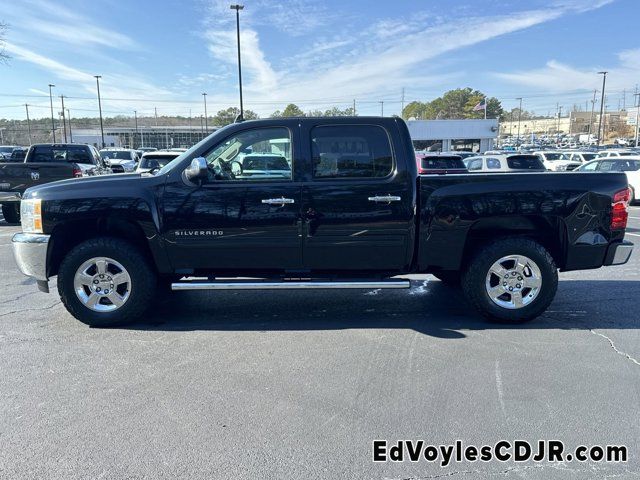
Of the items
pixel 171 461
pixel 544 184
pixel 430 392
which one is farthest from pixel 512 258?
pixel 171 461

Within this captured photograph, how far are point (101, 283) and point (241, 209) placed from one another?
5.16 ft

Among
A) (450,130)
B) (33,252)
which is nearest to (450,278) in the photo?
(33,252)

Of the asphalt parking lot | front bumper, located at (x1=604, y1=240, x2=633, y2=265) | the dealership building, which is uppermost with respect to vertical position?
the dealership building

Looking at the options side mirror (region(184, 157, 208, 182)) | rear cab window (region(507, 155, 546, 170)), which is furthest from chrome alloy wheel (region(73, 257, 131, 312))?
rear cab window (region(507, 155, 546, 170))

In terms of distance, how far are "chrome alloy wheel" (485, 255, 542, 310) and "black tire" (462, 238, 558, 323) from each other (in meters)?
0.04

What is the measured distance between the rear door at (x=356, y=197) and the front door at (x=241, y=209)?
0.19 meters

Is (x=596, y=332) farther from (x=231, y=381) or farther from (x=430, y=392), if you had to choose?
(x=231, y=381)

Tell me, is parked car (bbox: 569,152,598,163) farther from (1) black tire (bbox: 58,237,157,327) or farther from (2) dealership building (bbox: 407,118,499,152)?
(1) black tire (bbox: 58,237,157,327)

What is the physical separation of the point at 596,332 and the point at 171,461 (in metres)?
4.05

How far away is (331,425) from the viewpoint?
308 centimetres

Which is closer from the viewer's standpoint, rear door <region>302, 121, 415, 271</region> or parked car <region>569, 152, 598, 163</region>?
rear door <region>302, 121, 415, 271</region>

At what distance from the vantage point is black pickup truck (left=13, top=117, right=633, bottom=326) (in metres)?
4.64

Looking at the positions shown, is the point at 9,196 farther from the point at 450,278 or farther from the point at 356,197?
the point at 450,278

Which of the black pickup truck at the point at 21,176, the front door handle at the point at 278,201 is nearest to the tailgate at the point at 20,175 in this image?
the black pickup truck at the point at 21,176
